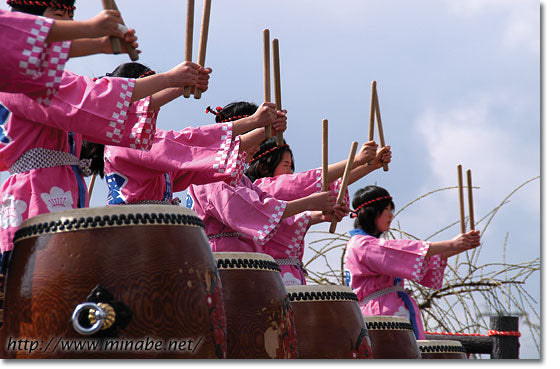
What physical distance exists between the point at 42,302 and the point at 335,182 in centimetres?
246

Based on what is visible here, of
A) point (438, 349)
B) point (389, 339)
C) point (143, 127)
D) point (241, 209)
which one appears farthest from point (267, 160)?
point (143, 127)

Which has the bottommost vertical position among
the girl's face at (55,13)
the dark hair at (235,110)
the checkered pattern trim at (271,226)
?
the checkered pattern trim at (271,226)

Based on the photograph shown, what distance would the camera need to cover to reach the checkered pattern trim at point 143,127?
205cm

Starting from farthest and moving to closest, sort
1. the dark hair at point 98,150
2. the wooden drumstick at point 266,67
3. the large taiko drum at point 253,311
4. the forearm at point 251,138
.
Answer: the forearm at point 251,138 < the wooden drumstick at point 266,67 < the dark hair at point 98,150 < the large taiko drum at point 253,311

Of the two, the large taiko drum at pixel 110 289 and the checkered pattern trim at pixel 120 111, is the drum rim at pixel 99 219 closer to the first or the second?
the large taiko drum at pixel 110 289

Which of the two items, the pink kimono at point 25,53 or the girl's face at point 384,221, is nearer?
the pink kimono at point 25,53

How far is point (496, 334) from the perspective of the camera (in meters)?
4.38

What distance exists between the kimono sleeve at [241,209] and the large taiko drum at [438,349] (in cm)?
71

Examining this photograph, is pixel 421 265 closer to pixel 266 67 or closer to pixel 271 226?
pixel 271 226

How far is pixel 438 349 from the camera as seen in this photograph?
10.0 ft

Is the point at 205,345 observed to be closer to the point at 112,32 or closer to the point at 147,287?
the point at 147,287

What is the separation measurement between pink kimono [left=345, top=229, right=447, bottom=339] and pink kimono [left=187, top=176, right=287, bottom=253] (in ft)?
3.13

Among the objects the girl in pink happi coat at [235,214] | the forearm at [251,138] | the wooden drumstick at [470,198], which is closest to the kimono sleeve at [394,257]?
the wooden drumstick at [470,198]

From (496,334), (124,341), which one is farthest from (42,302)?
(496,334)
